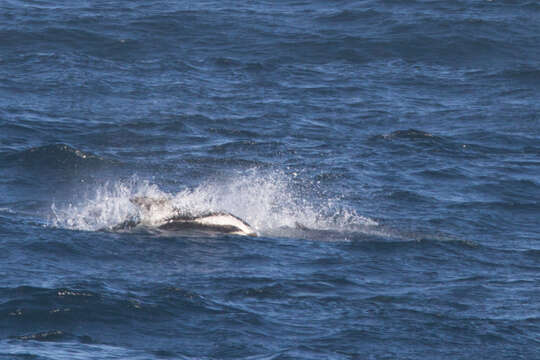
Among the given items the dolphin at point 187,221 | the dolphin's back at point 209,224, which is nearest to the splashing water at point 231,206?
the dolphin at point 187,221

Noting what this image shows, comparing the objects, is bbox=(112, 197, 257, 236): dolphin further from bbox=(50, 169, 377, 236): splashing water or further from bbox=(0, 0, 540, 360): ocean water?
bbox=(0, 0, 540, 360): ocean water

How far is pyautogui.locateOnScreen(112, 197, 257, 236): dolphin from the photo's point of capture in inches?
874

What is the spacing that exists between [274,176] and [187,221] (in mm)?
5840

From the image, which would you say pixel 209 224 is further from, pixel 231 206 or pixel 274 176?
pixel 274 176

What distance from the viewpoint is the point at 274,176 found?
27.8 meters

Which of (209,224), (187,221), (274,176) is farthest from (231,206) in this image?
(187,221)

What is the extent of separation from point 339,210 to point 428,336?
893 centimetres

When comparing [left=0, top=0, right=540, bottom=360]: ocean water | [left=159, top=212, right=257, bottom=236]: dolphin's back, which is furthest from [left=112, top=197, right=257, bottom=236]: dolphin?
[left=0, top=0, right=540, bottom=360]: ocean water

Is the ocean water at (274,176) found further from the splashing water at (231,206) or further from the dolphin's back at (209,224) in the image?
the dolphin's back at (209,224)

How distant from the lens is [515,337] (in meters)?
16.7

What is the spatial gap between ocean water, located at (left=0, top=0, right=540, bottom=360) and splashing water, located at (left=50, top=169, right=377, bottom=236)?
9 centimetres

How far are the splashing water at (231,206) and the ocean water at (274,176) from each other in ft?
0.30

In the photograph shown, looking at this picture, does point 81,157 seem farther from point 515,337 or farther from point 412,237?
point 515,337

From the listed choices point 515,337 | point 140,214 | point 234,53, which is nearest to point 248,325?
point 515,337
